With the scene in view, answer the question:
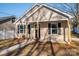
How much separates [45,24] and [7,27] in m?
0.79

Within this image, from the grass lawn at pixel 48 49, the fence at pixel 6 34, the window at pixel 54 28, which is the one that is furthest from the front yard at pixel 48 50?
the window at pixel 54 28

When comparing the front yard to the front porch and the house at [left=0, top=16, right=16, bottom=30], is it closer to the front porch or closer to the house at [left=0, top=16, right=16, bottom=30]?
the front porch

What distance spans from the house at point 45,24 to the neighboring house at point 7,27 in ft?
0.36

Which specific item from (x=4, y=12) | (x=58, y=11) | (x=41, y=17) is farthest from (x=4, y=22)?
(x=58, y=11)

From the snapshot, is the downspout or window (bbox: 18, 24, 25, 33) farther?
window (bbox: 18, 24, 25, 33)

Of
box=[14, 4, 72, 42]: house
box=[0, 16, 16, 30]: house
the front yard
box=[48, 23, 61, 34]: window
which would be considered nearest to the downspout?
the front yard

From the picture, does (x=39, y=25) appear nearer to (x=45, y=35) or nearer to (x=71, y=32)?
(x=45, y=35)

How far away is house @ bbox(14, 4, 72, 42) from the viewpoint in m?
4.33

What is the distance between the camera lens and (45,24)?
441cm

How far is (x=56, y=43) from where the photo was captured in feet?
14.1

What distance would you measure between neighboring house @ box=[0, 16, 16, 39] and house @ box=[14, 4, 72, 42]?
0.11 m

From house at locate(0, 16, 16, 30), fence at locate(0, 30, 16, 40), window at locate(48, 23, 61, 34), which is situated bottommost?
fence at locate(0, 30, 16, 40)

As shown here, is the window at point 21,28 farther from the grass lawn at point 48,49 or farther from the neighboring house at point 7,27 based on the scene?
the grass lawn at point 48,49

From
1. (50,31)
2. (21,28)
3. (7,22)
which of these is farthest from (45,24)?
(7,22)
